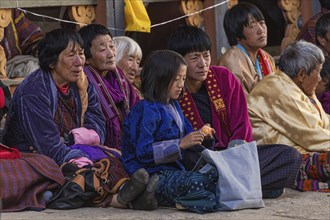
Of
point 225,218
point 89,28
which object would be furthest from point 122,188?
point 89,28

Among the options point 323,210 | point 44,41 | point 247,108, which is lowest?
point 323,210

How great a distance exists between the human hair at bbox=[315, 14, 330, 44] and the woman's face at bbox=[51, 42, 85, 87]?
2.83m

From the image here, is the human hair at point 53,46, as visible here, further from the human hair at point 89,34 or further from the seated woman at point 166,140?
the seated woman at point 166,140

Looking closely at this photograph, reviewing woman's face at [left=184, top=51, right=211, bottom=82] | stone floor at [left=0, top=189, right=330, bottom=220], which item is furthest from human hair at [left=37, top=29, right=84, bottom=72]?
stone floor at [left=0, top=189, right=330, bottom=220]

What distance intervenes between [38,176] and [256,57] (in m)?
2.74

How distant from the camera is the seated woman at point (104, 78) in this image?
276 inches

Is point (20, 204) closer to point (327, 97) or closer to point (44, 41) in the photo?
point (44, 41)

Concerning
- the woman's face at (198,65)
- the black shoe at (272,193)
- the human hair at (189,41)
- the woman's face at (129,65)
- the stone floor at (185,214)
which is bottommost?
the black shoe at (272,193)

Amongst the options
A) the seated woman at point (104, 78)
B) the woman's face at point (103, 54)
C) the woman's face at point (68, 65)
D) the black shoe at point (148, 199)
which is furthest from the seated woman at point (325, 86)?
the black shoe at point (148, 199)

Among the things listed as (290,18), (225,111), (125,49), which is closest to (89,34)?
(125,49)

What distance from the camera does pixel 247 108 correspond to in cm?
684

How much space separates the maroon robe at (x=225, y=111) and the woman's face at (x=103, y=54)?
709 millimetres

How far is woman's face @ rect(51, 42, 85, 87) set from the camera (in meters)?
6.47

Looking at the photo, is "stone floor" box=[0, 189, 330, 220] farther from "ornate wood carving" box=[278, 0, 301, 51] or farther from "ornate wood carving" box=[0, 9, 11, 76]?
"ornate wood carving" box=[278, 0, 301, 51]
